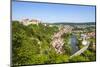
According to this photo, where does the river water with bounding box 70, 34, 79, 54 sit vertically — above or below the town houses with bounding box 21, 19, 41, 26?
below

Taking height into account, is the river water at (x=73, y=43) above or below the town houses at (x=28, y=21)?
below

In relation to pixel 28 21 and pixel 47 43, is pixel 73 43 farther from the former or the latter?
pixel 28 21

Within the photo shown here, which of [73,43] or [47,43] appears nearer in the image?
[47,43]

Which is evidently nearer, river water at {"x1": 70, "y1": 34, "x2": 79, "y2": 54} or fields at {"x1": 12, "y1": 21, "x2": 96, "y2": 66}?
fields at {"x1": 12, "y1": 21, "x2": 96, "y2": 66}

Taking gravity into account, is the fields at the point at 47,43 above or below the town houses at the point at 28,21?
below

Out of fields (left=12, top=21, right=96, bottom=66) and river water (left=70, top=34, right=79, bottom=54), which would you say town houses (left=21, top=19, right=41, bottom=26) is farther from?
river water (left=70, top=34, right=79, bottom=54)

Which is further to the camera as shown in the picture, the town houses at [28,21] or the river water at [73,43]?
the river water at [73,43]

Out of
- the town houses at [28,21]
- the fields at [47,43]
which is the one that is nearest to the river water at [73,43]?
the fields at [47,43]

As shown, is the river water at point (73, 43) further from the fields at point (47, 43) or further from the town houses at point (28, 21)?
the town houses at point (28, 21)

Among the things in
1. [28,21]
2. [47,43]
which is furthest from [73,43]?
[28,21]

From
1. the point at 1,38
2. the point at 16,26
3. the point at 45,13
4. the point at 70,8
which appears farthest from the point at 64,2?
the point at 1,38

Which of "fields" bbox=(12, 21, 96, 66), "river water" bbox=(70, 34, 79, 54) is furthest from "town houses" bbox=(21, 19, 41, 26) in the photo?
"river water" bbox=(70, 34, 79, 54)

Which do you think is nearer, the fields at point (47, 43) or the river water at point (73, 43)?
the fields at point (47, 43)
